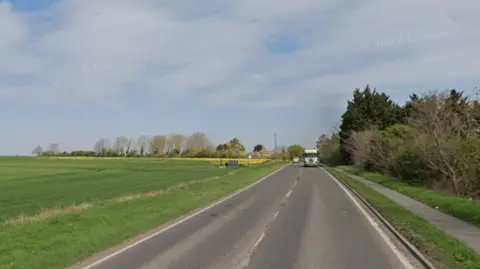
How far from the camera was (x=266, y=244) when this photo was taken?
1264 cm

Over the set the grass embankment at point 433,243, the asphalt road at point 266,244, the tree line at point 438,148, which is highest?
the tree line at point 438,148

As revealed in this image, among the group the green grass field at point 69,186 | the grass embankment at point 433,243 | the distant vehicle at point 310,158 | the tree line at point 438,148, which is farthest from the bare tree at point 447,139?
the distant vehicle at point 310,158

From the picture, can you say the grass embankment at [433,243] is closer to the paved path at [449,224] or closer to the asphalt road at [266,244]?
the paved path at [449,224]

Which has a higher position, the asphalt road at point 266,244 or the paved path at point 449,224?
the paved path at point 449,224

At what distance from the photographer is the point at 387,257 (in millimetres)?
10984

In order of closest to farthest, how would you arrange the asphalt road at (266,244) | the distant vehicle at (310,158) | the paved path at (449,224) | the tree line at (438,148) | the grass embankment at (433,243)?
the grass embankment at (433,243)
the asphalt road at (266,244)
the paved path at (449,224)
the tree line at (438,148)
the distant vehicle at (310,158)

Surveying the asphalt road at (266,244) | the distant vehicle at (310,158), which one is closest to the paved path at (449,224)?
the asphalt road at (266,244)

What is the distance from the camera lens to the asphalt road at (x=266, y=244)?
1030 cm

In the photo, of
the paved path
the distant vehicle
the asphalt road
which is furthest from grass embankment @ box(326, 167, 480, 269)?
the distant vehicle

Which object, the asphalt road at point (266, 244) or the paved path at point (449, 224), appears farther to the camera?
the paved path at point (449, 224)

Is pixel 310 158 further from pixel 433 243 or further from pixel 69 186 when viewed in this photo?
pixel 433 243

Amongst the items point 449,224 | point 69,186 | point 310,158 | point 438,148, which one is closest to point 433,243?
point 449,224

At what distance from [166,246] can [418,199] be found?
1581cm

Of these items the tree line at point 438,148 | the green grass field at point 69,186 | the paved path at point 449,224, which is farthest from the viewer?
the green grass field at point 69,186
